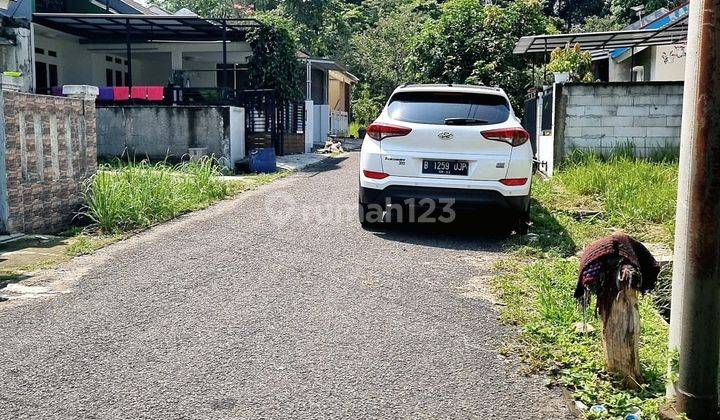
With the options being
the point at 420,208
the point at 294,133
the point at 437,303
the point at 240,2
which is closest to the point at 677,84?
the point at 420,208

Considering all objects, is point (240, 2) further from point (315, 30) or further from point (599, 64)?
point (599, 64)

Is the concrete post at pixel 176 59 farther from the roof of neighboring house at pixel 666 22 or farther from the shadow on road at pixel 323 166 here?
the roof of neighboring house at pixel 666 22

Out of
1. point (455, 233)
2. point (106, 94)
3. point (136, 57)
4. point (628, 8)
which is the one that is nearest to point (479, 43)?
point (106, 94)

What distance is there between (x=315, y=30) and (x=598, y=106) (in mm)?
27183

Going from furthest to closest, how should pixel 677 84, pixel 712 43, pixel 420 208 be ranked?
pixel 677 84
pixel 420 208
pixel 712 43

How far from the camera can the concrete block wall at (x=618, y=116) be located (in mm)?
11789

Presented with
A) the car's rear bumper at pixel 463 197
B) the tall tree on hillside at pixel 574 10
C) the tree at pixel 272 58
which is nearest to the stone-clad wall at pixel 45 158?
the car's rear bumper at pixel 463 197

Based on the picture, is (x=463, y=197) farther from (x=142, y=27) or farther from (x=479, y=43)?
(x=479, y=43)

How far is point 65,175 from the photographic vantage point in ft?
28.5

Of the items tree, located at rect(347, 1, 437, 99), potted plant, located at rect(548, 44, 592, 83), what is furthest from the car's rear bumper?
tree, located at rect(347, 1, 437, 99)

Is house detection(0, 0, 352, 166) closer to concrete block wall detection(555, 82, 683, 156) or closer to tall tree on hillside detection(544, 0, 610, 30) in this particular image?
concrete block wall detection(555, 82, 683, 156)

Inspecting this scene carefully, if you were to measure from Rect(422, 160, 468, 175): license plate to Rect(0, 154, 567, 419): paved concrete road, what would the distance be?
0.82 metres

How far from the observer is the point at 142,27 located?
20.1 m

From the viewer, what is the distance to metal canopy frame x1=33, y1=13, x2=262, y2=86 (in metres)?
18.0
